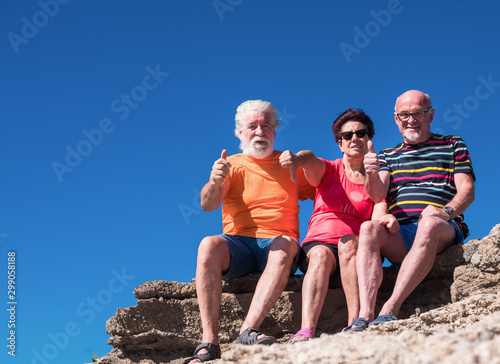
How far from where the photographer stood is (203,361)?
15.0 feet

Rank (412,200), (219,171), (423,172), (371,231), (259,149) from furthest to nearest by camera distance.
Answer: (259,149) → (423,172) → (412,200) → (219,171) → (371,231)

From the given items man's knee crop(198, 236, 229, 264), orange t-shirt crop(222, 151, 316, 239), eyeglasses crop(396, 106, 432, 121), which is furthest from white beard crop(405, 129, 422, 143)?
man's knee crop(198, 236, 229, 264)

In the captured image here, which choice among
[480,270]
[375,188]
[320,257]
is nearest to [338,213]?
[375,188]

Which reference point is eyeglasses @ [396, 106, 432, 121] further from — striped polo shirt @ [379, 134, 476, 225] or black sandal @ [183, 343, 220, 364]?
black sandal @ [183, 343, 220, 364]

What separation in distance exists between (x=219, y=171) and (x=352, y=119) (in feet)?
4.76

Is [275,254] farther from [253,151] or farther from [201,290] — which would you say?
[253,151]

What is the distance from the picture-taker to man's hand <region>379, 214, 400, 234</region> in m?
4.91

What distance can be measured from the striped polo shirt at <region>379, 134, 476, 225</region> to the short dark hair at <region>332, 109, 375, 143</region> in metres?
0.36

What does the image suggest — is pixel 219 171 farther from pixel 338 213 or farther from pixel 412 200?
pixel 412 200

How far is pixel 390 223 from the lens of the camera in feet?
16.1

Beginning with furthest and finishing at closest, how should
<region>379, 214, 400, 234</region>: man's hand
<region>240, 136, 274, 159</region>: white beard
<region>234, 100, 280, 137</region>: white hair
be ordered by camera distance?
1. <region>234, 100, 280, 137</region>: white hair
2. <region>240, 136, 274, 159</region>: white beard
3. <region>379, 214, 400, 234</region>: man's hand

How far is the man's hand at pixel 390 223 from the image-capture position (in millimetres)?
4914

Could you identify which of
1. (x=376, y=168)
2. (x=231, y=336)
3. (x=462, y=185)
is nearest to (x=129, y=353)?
(x=231, y=336)

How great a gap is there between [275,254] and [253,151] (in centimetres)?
124
